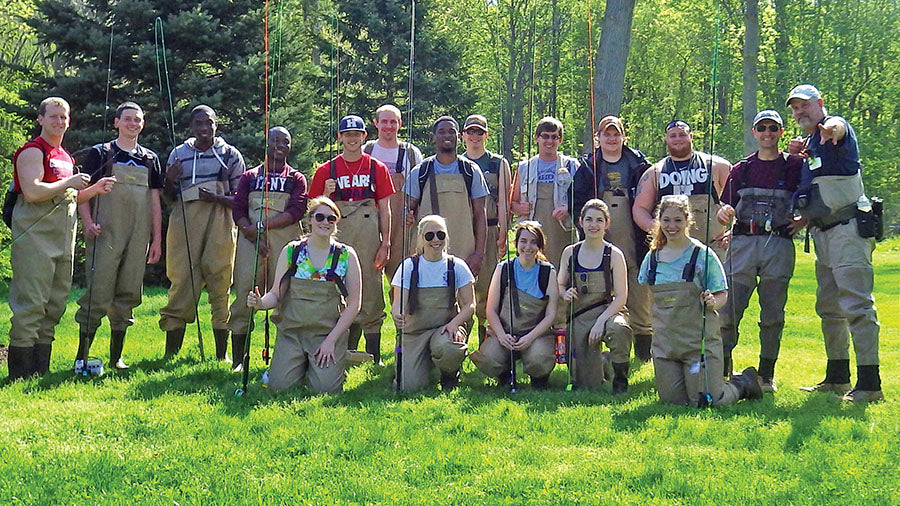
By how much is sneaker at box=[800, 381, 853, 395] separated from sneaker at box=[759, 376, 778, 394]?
254mm

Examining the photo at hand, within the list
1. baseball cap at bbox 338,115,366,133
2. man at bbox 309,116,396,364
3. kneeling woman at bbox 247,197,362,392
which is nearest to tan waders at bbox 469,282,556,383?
kneeling woman at bbox 247,197,362,392

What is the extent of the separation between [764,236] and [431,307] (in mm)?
2846

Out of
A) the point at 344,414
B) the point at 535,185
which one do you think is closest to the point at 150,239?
the point at 344,414

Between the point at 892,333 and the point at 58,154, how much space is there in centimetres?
991

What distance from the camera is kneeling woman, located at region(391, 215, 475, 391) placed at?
23.8 ft

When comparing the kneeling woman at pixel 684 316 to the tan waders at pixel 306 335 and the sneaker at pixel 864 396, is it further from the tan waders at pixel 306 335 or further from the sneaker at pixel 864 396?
the tan waders at pixel 306 335

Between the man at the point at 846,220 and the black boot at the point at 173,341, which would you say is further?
the black boot at the point at 173,341

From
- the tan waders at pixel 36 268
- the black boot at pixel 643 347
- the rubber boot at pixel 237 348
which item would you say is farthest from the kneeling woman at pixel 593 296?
the tan waders at pixel 36 268

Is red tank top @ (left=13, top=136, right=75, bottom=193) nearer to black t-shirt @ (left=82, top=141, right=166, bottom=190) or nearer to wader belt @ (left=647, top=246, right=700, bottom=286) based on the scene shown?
black t-shirt @ (left=82, top=141, right=166, bottom=190)

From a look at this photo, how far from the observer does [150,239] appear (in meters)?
8.29

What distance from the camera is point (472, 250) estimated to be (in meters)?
8.52

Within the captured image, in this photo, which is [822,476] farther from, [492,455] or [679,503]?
[492,455]

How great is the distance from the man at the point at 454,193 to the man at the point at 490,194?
411mm

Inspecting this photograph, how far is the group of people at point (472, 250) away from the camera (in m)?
6.93
